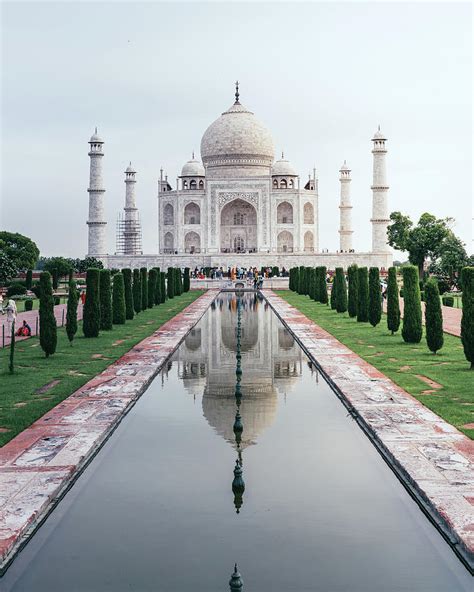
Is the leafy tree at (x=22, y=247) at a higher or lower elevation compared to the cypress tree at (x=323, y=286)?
higher

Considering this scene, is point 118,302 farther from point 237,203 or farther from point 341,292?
point 237,203

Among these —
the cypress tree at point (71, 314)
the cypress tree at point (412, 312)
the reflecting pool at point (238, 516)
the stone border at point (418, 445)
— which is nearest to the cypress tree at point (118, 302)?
the cypress tree at point (71, 314)

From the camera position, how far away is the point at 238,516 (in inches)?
151

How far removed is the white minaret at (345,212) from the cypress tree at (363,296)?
75.7ft

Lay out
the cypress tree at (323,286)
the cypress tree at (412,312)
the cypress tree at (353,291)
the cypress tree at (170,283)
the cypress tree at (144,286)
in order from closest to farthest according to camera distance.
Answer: the cypress tree at (412,312) → the cypress tree at (353,291) → the cypress tree at (144,286) → the cypress tree at (323,286) → the cypress tree at (170,283)

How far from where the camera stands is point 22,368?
340 inches

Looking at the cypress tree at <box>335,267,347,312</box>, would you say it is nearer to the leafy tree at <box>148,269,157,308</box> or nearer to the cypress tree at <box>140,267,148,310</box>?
the cypress tree at <box>140,267,148,310</box>

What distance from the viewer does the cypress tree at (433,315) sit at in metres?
9.46

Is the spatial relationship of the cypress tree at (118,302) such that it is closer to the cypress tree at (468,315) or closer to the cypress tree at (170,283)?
the cypress tree at (468,315)

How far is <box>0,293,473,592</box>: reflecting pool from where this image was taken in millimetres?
3180

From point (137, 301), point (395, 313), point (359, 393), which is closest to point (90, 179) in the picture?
point (137, 301)

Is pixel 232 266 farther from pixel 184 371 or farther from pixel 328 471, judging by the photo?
pixel 328 471

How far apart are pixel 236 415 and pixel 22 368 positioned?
12.0 ft

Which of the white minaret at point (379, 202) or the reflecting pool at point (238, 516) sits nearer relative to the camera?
the reflecting pool at point (238, 516)
